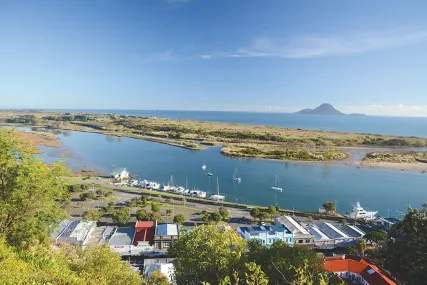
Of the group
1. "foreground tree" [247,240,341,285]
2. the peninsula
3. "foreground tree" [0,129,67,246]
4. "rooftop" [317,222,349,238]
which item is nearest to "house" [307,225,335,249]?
"rooftop" [317,222,349,238]

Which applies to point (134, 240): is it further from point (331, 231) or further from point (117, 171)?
point (117, 171)

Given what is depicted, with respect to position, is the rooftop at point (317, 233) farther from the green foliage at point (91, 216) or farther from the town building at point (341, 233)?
the green foliage at point (91, 216)

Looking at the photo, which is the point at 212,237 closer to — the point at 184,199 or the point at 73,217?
the point at 73,217

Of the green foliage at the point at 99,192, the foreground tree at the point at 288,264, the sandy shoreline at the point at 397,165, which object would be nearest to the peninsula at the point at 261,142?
the sandy shoreline at the point at 397,165

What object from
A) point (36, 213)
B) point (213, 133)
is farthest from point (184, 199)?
point (213, 133)

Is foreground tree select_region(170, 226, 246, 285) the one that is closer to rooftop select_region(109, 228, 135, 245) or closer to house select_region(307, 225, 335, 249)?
rooftop select_region(109, 228, 135, 245)

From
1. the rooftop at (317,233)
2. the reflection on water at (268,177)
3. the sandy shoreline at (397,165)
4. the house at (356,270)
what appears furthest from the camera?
the sandy shoreline at (397,165)
